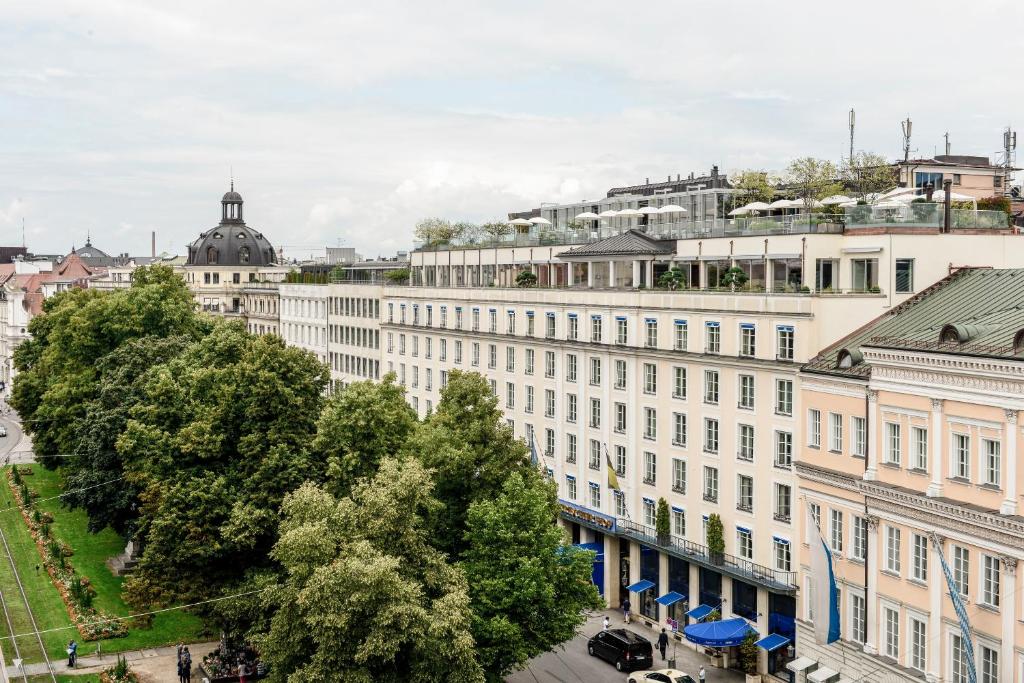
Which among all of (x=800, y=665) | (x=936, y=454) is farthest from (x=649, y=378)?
(x=936, y=454)

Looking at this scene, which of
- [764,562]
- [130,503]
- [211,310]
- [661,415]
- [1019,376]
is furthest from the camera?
[211,310]

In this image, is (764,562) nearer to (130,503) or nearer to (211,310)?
(130,503)

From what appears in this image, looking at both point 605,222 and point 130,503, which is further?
point 605,222

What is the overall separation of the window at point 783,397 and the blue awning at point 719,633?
11145 mm

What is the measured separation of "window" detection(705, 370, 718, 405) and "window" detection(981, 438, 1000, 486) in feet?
66.6

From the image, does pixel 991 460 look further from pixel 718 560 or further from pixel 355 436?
pixel 355 436

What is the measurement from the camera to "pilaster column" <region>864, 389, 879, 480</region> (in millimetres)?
51188

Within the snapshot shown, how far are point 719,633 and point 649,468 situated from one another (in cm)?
1248

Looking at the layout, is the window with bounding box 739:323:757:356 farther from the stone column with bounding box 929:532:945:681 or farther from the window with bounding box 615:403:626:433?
the stone column with bounding box 929:532:945:681

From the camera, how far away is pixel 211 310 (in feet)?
522

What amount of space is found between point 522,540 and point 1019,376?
68.7 feet

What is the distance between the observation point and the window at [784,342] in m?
59.3

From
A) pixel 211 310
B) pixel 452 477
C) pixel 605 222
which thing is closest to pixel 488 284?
pixel 605 222

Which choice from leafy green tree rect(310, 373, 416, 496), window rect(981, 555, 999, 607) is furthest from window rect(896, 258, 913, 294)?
leafy green tree rect(310, 373, 416, 496)
